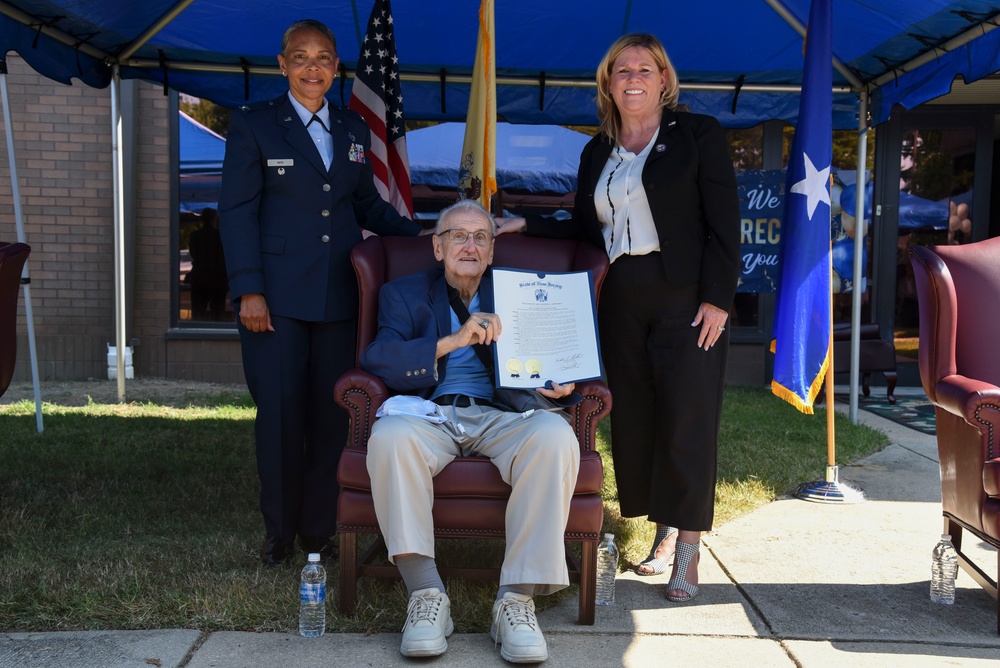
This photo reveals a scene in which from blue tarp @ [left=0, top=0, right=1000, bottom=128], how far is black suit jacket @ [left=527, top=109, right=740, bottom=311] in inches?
78.6

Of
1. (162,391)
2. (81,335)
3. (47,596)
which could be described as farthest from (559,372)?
(81,335)

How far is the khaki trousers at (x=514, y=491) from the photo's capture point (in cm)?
296

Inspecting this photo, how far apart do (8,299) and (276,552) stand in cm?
173

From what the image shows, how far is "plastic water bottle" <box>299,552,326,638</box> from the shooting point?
3.03m

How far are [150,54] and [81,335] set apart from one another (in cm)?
371

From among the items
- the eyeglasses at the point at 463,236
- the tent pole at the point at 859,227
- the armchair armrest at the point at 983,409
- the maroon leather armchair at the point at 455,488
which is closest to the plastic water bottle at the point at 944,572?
the armchair armrest at the point at 983,409

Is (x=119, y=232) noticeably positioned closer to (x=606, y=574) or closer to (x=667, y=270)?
(x=667, y=270)

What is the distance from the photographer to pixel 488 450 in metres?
3.16

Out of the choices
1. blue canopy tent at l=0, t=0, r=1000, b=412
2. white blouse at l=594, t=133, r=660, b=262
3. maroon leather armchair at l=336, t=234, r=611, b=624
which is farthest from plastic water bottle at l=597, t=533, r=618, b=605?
blue canopy tent at l=0, t=0, r=1000, b=412

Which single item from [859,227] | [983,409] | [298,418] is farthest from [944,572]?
[859,227]

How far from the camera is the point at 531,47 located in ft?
20.2

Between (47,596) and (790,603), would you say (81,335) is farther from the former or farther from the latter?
(790,603)

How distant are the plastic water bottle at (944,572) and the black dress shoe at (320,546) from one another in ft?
7.89

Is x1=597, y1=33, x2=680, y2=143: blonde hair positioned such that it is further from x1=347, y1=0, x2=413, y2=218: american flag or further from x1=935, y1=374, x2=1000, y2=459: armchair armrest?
x1=347, y1=0, x2=413, y2=218: american flag
